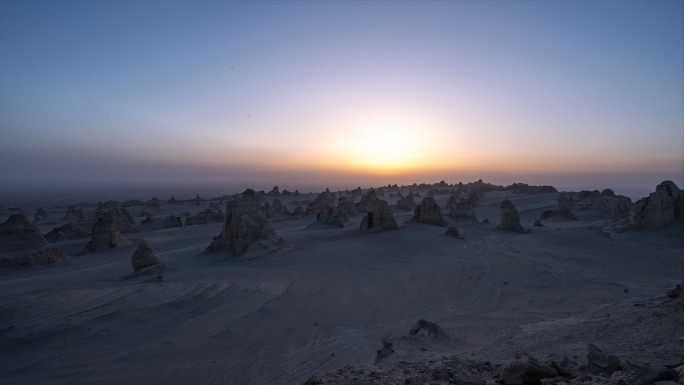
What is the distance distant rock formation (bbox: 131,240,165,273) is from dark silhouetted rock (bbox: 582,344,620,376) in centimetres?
A: 1532

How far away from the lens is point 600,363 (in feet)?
17.5

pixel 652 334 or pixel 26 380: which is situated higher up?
pixel 652 334

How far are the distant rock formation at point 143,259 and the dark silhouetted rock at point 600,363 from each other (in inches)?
603

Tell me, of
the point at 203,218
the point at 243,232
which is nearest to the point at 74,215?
the point at 203,218

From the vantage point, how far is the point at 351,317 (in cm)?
1167

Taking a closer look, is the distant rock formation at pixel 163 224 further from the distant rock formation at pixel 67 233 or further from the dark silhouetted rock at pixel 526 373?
the dark silhouetted rock at pixel 526 373

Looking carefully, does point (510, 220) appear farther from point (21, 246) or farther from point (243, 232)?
point (21, 246)

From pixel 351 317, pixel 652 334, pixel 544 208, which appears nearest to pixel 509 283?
pixel 351 317

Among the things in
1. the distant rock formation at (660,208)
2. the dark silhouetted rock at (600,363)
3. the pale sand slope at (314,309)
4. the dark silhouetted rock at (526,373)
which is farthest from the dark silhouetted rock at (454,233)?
the dark silhouetted rock at (526,373)

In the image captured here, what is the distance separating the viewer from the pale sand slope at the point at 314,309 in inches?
322

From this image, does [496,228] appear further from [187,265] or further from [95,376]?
[95,376]

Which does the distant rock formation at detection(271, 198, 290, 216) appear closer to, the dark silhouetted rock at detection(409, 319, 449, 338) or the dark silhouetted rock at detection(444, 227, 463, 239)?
the dark silhouetted rock at detection(444, 227, 463, 239)

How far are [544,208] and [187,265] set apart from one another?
1543 inches

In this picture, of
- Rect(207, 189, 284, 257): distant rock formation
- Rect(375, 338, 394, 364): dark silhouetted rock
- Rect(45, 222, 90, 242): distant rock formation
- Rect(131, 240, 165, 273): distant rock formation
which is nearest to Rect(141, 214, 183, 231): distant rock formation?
Rect(45, 222, 90, 242): distant rock formation
